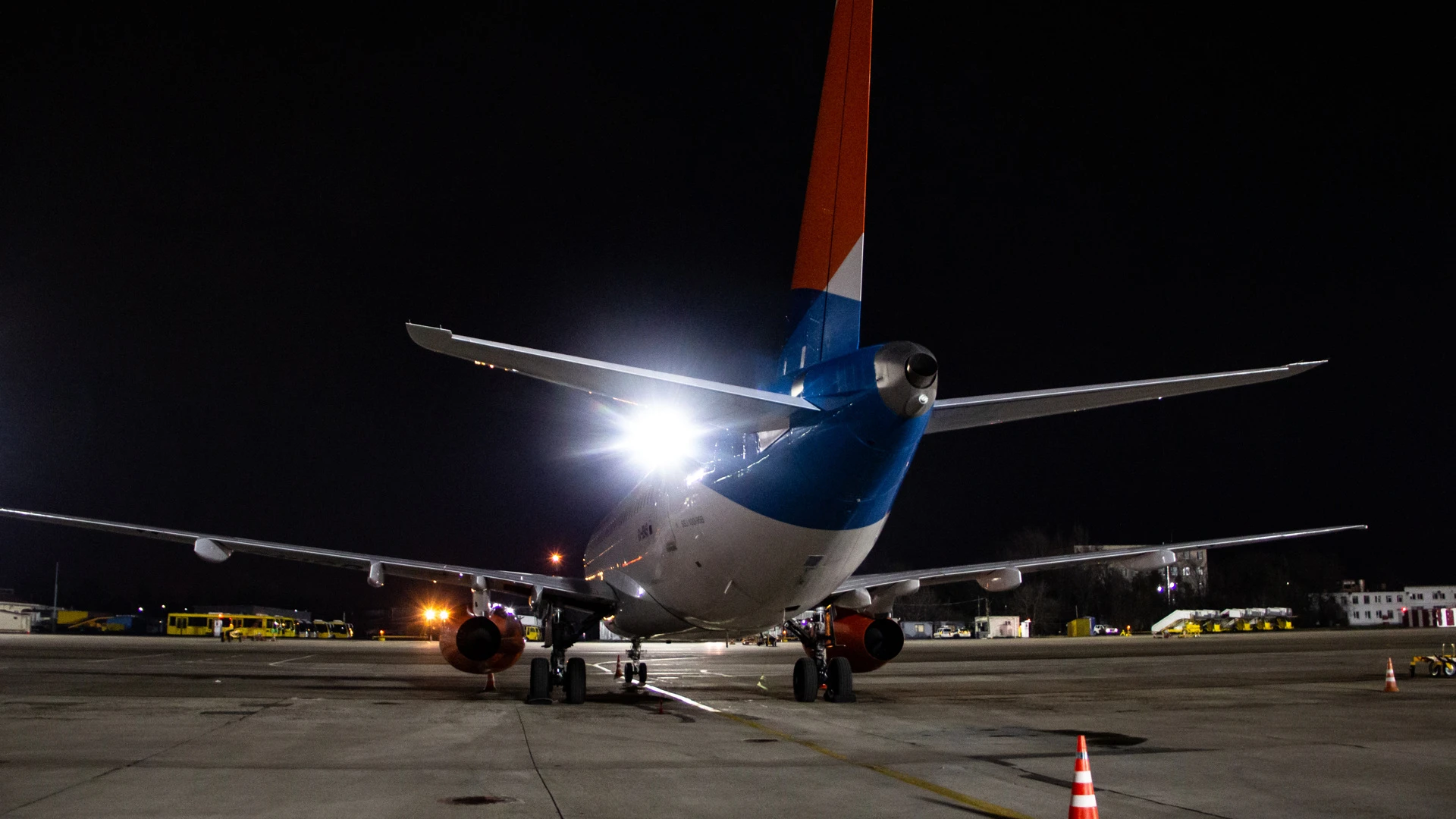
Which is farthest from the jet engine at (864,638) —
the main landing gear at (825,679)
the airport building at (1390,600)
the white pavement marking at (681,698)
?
the airport building at (1390,600)

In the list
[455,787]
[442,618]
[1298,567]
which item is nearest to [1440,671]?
[442,618]

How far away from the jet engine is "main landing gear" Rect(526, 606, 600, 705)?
4.84 m

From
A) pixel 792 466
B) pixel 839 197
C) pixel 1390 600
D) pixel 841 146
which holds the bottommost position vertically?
pixel 1390 600

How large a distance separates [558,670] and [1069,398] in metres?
11.6

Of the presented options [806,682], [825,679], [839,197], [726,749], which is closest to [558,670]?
[806,682]

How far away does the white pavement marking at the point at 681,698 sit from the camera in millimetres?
17531

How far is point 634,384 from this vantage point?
10.1m

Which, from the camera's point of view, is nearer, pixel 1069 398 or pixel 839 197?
pixel 1069 398

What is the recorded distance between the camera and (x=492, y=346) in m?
8.33

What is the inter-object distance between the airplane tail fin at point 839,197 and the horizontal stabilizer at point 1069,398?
6.15 feet

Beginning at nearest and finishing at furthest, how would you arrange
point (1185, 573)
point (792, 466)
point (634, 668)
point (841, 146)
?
point (792, 466), point (841, 146), point (634, 668), point (1185, 573)

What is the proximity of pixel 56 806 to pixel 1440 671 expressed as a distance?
2734cm

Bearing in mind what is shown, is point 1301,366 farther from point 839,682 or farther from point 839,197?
point 839,682

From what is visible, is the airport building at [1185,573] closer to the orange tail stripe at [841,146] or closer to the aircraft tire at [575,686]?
the aircraft tire at [575,686]
